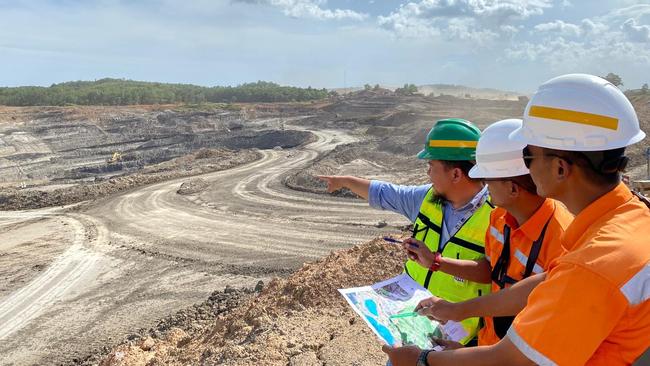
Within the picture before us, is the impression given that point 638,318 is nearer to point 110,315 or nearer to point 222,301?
point 222,301

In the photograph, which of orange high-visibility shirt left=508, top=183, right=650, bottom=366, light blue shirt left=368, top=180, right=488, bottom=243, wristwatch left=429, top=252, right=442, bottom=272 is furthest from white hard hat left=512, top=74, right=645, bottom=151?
light blue shirt left=368, top=180, right=488, bottom=243

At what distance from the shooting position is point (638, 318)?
4.23ft

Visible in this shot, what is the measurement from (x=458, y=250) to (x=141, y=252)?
36.1 ft

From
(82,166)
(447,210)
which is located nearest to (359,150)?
(82,166)

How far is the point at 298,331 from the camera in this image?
479 centimetres

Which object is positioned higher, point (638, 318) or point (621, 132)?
point (621, 132)

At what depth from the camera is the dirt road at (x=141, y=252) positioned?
872cm

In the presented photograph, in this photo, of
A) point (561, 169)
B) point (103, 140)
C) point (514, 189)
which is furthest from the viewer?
point (103, 140)

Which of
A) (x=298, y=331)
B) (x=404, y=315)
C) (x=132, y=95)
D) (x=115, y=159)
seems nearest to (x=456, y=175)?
(x=404, y=315)

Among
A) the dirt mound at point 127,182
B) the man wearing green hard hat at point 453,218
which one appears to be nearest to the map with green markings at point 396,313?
the man wearing green hard hat at point 453,218

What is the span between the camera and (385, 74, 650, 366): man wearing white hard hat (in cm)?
126

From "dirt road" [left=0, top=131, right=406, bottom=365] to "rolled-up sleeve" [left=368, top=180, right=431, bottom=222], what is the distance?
248 inches

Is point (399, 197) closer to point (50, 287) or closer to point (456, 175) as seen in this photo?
point (456, 175)

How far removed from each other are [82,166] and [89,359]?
21272 millimetres
